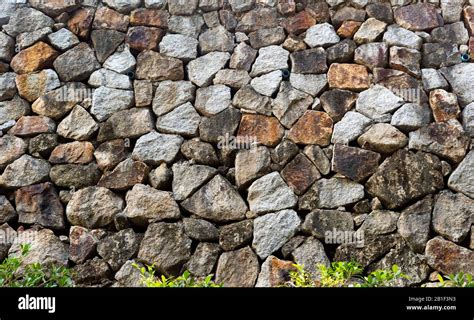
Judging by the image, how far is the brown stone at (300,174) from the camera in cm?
465

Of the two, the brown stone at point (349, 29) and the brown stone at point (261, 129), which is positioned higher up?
the brown stone at point (349, 29)

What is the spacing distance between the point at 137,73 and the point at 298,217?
1970mm

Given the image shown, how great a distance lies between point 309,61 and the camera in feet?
16.4

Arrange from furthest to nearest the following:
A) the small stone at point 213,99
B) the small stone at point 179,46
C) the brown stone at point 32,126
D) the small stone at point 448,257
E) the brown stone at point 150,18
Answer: the brown stone at point 150,18 < the small stone at point 179,46 < the brown stone at point 32,126 < the small stone at point 213,99 < the small stone at point 448,257

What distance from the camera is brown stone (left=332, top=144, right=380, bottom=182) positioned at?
457cm

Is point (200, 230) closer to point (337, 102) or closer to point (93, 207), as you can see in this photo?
point (93, 207)

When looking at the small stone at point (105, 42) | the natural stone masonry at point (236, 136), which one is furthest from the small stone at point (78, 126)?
the small stone at point (105, 42)

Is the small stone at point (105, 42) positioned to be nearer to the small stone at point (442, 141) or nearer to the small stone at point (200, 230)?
the small stone at point (200, 230)

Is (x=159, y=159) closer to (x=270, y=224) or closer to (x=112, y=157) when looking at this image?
(x=112, y=157)

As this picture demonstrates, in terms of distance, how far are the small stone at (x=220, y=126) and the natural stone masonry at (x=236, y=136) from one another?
13 mm

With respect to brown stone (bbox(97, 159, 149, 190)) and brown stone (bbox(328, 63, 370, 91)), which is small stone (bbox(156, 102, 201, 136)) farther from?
brown stone (bbox(328, 63, 370, 91))

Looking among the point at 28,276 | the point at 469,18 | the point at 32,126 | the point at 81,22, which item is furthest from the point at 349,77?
the point at 28,276

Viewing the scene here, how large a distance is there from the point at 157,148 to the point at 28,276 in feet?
4.79

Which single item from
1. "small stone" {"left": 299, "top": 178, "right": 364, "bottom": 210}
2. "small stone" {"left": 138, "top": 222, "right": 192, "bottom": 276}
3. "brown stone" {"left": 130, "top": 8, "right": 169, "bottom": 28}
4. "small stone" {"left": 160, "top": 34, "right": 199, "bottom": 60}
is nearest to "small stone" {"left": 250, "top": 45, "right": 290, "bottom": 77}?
"small stone" {"left": 160, "top": 34, "right": 199, "bottom": 60}
